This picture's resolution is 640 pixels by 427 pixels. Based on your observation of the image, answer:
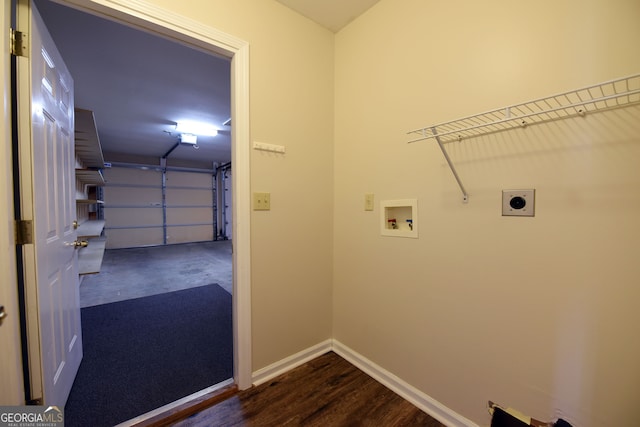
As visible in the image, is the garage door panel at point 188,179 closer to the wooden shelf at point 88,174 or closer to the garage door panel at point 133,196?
the garage door panel at point 133,196

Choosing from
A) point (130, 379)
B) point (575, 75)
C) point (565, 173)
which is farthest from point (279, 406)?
point (575, 75)

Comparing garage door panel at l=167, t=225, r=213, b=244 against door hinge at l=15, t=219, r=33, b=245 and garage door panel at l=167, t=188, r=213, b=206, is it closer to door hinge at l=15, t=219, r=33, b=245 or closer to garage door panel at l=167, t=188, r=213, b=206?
garage door panel at l=167, t=188, r=213, b=206

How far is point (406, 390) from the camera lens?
60.3 inches

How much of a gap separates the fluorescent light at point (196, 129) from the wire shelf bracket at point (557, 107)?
4223mm

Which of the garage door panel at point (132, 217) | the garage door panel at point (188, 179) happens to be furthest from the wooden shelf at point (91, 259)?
the garage door panel at point (188, 179)

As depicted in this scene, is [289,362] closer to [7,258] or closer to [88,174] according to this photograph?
[7,258]

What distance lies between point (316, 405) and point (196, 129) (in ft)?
15.3

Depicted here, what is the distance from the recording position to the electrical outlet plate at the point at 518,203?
1.07 meters

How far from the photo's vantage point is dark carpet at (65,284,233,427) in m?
1.51

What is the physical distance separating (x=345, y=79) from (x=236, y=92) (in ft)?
2.75

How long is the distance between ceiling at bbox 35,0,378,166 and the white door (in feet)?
2.15

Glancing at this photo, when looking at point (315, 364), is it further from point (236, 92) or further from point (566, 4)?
point (566, 4)

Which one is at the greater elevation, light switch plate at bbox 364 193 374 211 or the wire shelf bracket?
the wire shelf bracket

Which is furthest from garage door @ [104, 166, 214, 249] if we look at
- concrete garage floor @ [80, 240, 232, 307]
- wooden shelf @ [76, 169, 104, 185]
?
wooden shelf @ [76, 169, 104, 185]
